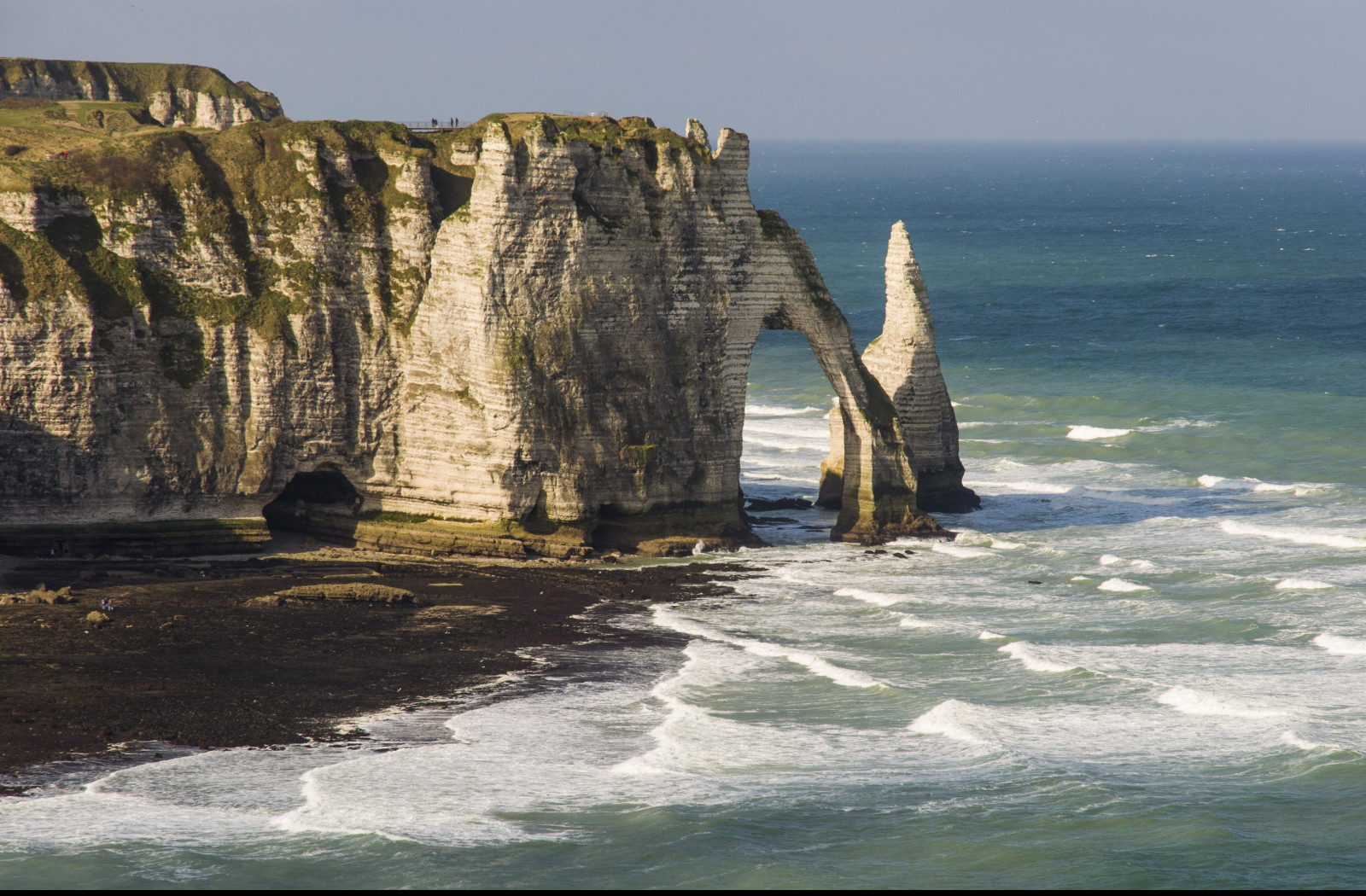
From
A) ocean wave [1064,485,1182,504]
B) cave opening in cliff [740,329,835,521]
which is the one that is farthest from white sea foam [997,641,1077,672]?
ocean wave [1064,485,1182,504]

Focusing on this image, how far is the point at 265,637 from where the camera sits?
36844 mm

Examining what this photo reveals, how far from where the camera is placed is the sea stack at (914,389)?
52.3m

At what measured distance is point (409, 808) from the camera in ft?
90.7

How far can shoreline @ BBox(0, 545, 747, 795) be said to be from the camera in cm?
3091

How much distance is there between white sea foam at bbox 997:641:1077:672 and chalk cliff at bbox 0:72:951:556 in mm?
11976

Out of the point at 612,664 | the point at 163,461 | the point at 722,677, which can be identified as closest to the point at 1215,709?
the point at 722,677

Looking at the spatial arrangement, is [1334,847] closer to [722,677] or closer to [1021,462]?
[722,677]

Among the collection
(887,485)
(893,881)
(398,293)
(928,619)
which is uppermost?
(398,293)

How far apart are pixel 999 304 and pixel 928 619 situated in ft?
259

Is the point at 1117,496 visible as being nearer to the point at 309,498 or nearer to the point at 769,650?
the point at 769,650

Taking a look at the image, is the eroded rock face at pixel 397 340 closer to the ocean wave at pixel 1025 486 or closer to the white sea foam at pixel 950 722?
the white sea foam at pixel 950 722

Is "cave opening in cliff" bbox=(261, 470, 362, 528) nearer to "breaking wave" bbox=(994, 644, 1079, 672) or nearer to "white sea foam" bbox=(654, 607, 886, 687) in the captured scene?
"white sea foam" bbox=(654, 607, 886, 687)

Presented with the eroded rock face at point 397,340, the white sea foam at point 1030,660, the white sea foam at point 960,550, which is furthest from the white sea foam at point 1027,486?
the white sea foam at point 1030,660

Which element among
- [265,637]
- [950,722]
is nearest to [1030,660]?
[950,722]
